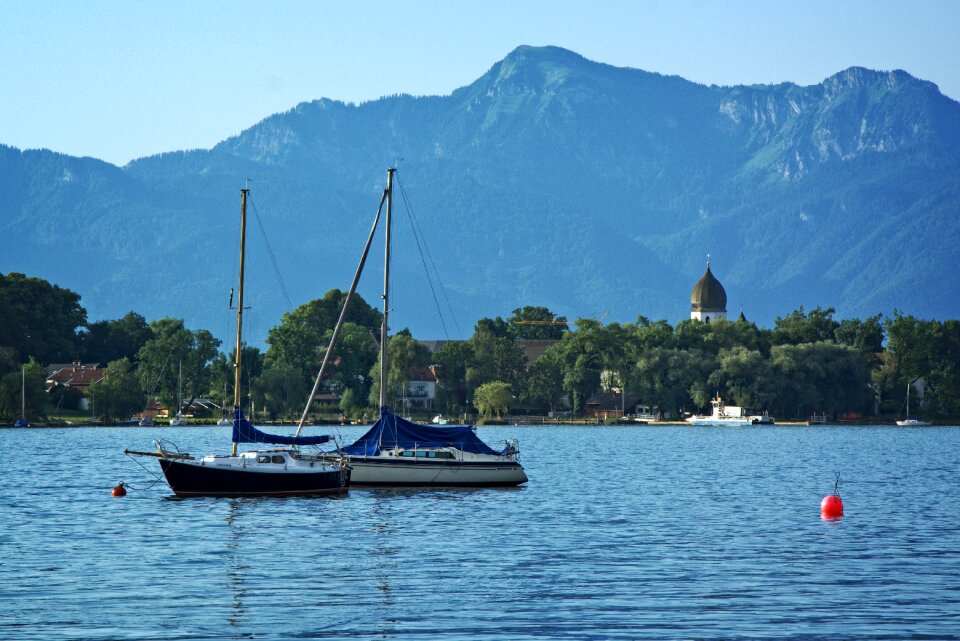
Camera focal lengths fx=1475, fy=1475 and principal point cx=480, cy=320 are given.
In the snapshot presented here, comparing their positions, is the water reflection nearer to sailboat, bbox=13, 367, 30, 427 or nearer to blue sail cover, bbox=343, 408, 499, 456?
blue sail cover, bbox=343, 408, 499, 456

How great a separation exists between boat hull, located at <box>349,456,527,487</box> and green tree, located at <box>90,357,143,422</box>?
10963cm

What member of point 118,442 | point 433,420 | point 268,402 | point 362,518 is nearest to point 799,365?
point 433,420

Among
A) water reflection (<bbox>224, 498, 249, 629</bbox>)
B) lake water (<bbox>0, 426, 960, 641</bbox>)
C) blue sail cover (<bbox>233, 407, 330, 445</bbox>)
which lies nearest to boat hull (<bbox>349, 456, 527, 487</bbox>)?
lake water (<bbox>0, 426, 960, 641</bbox>)

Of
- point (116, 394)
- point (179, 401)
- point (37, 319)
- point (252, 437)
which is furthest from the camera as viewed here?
point (179, 401)

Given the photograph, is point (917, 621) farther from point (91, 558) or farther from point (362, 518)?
point (362, 518)

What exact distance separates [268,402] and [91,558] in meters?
138

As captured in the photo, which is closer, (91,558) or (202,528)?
(91,558)

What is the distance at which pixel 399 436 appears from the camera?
230 feet

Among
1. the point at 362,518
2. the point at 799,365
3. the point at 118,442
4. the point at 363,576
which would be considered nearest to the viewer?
the point at 363,576

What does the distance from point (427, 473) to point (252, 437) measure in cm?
856

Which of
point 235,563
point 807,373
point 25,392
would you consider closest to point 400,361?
point 25,392

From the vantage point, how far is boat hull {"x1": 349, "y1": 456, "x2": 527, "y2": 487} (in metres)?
69.1

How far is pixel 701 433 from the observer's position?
7077 inches

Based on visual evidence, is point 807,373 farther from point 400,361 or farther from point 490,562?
point 490,562
